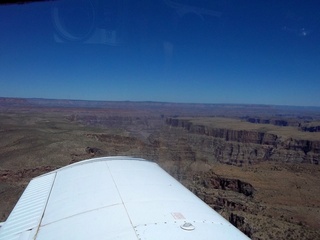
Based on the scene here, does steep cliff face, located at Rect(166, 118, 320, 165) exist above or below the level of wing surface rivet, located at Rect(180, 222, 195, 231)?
below

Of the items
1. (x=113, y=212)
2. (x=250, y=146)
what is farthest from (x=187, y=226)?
(x=250, y=146)

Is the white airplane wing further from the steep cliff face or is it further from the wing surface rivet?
the steep cliff face

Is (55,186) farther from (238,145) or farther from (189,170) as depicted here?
(238,145)

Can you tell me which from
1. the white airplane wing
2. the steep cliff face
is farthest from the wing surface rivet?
the steep cliff face

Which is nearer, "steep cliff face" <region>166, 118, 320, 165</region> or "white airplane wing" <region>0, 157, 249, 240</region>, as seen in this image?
"white airplane wing" <region>0, 157, 249, 240</region>

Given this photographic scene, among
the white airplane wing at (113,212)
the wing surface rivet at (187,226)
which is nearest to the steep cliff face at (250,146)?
the white airplane wing at (113,212)

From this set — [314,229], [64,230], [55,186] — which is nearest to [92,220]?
[64,230]
